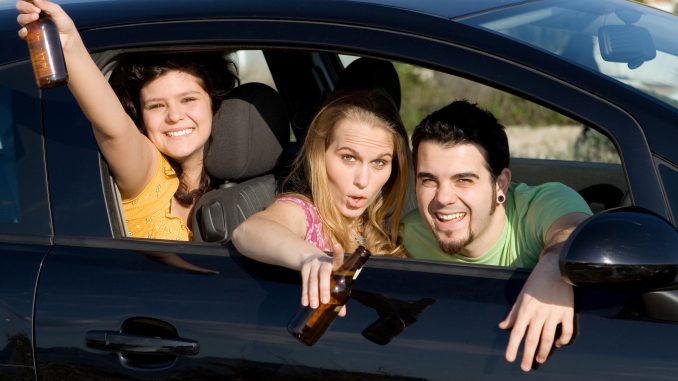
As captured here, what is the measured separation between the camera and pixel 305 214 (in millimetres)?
2863

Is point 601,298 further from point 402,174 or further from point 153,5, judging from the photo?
point 153,5

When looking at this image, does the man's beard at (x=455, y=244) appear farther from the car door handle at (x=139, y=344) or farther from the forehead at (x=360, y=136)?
the car door handle at (x=139, y=344)

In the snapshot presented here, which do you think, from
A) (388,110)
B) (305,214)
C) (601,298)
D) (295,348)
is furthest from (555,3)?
(295,348)

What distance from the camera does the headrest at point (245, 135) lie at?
A: 3078 mm

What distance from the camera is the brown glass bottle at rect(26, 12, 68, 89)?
7.98 feet

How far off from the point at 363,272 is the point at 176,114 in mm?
898

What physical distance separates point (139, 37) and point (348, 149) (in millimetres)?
645

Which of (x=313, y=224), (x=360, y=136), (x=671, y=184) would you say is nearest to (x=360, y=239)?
(x=313, y=224)

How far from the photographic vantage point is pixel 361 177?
292 centimetres

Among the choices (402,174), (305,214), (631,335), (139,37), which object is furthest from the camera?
(402,174)

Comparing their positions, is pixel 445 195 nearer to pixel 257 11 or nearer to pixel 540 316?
pixel 540 316

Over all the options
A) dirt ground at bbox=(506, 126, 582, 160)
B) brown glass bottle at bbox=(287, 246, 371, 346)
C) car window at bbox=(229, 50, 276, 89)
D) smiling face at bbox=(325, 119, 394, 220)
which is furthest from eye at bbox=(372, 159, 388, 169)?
car window at bbox=(229, 50, 276, 89)

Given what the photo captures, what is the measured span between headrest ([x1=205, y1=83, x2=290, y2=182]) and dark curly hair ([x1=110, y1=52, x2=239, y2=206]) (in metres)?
0.05

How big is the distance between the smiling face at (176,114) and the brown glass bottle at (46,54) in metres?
0.57
